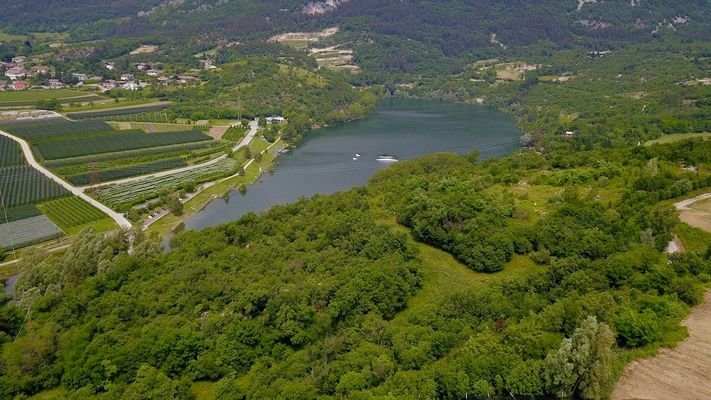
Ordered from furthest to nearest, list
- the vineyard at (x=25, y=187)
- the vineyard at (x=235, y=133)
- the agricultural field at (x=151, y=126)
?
the agricultural field at (x=151, y=126) → the vineyard at (x=235, y=133) → the vineyard at (x=25, y=187)

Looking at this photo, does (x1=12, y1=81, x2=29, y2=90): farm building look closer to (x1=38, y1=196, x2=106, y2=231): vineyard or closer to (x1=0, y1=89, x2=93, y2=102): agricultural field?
(x1=0, y1=89, x2=93, y2=102): agricultural field

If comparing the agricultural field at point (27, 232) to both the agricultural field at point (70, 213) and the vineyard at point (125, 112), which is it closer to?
the agricultural field at point (70, 213)

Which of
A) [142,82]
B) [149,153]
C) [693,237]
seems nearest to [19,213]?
[149,153]

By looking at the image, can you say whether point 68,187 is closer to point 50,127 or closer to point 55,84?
point 50,127

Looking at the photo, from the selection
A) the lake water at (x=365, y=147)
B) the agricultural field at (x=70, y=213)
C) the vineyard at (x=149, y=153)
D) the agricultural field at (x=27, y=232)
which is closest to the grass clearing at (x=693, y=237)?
the lake water at (x=365, y=147)

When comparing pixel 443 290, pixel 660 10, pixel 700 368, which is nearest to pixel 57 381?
pixel 443 290

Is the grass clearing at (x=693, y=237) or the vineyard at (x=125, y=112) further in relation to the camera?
the vineyard at (x=125, y=112)
